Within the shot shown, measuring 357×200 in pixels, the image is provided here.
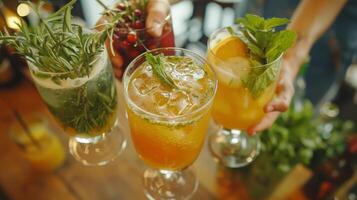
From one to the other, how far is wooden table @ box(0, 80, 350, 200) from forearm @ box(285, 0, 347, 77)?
0.44 metres

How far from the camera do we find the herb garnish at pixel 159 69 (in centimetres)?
76

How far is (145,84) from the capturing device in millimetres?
810

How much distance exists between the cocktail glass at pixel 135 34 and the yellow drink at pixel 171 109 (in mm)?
99

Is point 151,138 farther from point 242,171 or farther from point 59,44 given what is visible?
point 242,171

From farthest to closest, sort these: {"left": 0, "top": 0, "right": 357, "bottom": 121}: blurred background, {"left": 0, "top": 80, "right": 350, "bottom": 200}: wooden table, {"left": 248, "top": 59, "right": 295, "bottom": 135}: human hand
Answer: {"left": 0, "top": 0, "right": 357, "bottom": 121}: blurred background
{"left": 0, "top": 80, "right": 350, "bottom": 200}: wooden table
{"left": 248, "top": 59, "right": 295, "bottom": 135}: human hand

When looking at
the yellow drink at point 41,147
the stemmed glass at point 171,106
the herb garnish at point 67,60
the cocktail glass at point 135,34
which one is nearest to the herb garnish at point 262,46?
the stemmed glass at point 171,106

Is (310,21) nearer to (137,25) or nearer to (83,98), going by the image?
(137,25)

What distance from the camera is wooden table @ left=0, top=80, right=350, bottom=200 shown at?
1174 millimetres

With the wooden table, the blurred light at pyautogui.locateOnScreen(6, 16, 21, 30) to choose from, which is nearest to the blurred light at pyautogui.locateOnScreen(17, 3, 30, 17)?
the blurred light at pyautogui.locateOnScreen(6, 16, 21, 30)

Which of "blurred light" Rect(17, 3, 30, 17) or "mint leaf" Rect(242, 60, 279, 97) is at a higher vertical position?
"blurred light" Rect(17, 3, 30, 17)

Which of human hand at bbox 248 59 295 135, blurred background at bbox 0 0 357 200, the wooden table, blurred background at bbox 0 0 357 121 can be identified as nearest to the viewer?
human hand at bbox 248 59 295 135

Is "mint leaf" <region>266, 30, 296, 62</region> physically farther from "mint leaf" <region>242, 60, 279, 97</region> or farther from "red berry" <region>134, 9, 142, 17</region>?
"red berry" <region>134, 9, 142, 17</region>

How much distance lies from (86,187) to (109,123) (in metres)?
0.36

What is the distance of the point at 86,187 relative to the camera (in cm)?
A: 119
